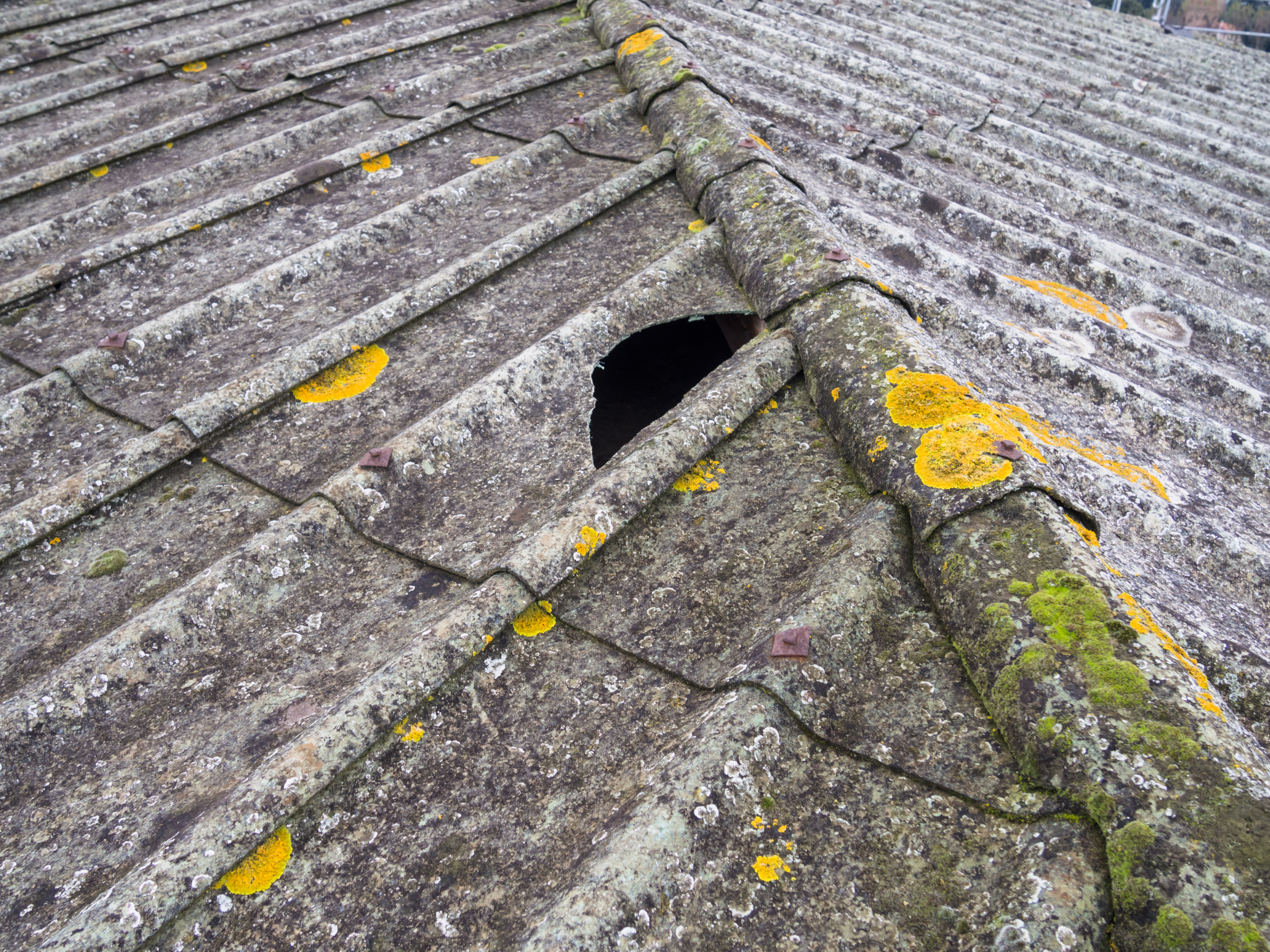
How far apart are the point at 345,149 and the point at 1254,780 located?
3419mm

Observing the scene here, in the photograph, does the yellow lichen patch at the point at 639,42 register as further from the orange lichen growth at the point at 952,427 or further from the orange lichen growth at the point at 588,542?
the orange lichen growth at the point at 588,542

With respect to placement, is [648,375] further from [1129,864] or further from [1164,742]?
[1129,864]

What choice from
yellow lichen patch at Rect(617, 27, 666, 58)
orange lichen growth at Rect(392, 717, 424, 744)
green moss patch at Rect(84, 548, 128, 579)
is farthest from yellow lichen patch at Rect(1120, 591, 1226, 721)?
yellow lichen patch at Rect(617, 27, 666, 58)

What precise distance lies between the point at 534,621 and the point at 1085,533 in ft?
3.85

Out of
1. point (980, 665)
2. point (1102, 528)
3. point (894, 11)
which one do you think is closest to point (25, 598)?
point (980, 665)

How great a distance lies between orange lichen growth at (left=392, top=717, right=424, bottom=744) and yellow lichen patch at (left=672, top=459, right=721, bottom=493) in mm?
Result: 817

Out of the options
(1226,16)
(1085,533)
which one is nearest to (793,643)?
(1085,533)

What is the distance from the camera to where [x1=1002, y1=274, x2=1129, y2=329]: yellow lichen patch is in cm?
287

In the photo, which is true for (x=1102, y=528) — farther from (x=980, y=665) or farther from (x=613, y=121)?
(x=613, y=121)

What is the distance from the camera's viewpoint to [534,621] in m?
1.65

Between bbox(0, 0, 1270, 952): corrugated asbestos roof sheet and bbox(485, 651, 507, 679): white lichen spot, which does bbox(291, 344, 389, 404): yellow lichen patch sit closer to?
bbox(0, 0, 1270, 952): corrugated asbestos roof sheet

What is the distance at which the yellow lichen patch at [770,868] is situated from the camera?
122 centimetres

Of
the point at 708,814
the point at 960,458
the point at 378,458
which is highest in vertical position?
the point at 960,458

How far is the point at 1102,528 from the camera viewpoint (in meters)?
2.00
